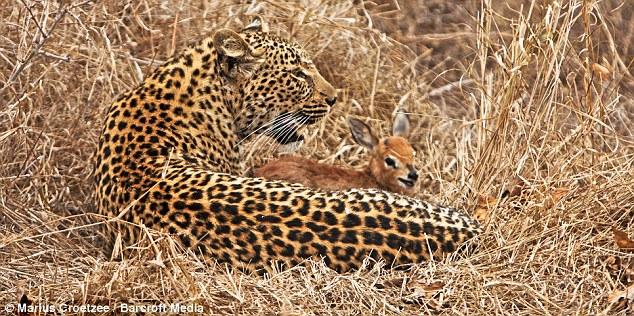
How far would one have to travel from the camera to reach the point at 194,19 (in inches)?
368

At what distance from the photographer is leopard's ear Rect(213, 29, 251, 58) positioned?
7.54 metres

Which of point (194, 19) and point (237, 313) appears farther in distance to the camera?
point (194, 19)

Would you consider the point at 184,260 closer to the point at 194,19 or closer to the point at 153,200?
the point at 153,200

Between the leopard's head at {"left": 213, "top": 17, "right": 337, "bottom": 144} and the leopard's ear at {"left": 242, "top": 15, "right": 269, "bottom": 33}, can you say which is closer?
the leopard's head at {"left": 213, "top": 17, "right": 337, "bottom": 144}

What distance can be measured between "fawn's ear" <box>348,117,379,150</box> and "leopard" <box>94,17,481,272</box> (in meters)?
0.78

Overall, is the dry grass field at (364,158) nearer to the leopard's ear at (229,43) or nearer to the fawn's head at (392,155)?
the fawn's head at (392,155)

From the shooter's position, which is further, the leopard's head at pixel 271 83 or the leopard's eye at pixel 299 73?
the leopard's eye at pixel 299 73

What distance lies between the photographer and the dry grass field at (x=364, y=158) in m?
6.36

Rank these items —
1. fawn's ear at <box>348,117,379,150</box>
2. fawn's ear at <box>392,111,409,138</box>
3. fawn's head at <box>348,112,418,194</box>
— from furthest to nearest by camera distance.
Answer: fawn's ear at <box>392,111,409,138</box> → fawn's ear at <box>348,117,379,150</box> → fawn's head at <box>348,112,418,194</box>

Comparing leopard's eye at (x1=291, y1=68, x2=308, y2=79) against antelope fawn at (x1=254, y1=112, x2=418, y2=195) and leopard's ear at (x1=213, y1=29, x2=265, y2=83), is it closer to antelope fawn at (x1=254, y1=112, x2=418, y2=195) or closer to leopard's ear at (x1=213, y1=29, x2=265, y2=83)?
leopard's ear at (x1=213, y1=29, x2=265, y2=83)

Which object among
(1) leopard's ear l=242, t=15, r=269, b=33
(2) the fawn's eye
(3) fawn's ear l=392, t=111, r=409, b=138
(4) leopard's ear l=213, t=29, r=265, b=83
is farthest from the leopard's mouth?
(3) fawn's ear l=392, t=111, r=409, b=138

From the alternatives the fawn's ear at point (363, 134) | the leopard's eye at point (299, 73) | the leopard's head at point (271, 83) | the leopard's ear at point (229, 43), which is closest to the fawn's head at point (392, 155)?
the fawn's ear at point (363, 134)

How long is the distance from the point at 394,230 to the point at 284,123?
192 centimetres

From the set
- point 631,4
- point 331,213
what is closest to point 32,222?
point 331,213
